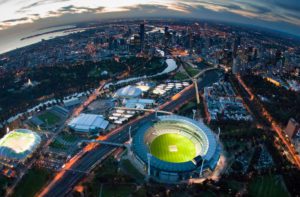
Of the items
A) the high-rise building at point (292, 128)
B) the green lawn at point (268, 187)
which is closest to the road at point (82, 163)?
the green lawn at point (268, 187)

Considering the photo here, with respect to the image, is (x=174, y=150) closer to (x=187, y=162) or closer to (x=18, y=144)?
(x=187, y=162)

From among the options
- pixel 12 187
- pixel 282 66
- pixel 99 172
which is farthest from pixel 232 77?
pixel 12 187

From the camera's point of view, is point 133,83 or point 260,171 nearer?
point 260,171

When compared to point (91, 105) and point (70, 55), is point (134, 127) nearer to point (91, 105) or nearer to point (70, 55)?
point (91, 105)

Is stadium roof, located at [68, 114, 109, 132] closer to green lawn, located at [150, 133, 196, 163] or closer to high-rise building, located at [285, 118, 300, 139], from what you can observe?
green lawn, located at [150, 133, 196, 163]

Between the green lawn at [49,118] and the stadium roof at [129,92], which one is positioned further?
the stadium roof at [129,92]

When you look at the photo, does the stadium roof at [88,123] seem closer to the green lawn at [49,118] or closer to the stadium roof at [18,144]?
the green lawn at [49,118]
